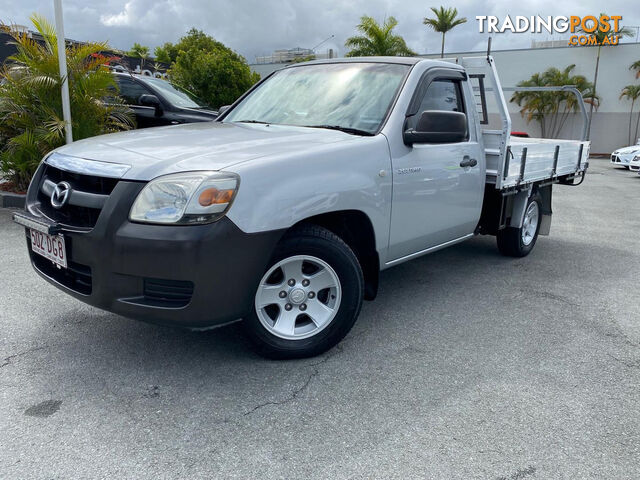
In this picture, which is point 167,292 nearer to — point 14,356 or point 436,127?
point 14,356

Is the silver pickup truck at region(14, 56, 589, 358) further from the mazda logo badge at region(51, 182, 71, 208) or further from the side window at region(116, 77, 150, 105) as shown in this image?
the side window at region(116, 77, 150, 105)

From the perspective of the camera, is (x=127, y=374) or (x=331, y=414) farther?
(x=127, y=374)

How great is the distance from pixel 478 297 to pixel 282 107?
219cm

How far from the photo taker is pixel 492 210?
5070 mm

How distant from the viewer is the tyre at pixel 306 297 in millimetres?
3029

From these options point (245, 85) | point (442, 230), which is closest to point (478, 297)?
point (442, 230)

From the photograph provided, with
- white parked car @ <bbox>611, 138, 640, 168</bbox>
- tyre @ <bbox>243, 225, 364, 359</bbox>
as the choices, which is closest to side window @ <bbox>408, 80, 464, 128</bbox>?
tyre @ <bbox>243, 225, 364, 359</bbox>

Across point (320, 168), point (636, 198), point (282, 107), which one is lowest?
point (636, 198)

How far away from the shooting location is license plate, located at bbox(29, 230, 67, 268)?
2922mm

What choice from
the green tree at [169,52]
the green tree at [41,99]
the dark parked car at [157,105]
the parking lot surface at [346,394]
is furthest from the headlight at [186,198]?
the green tree at [169,52]

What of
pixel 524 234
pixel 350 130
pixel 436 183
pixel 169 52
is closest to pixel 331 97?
pixel 350 130

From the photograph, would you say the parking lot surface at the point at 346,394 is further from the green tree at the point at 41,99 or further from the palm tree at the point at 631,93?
the palm tree at the point at 631,93

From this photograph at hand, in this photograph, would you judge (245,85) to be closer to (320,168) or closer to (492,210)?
(492,210)

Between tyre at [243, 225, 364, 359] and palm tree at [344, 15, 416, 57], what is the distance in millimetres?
22671
